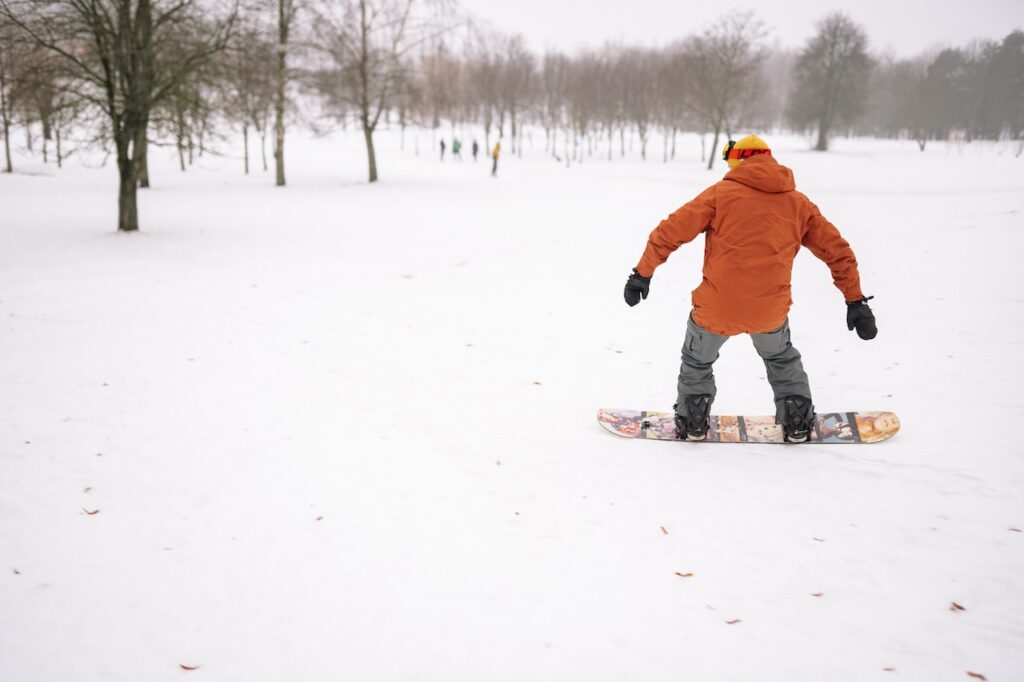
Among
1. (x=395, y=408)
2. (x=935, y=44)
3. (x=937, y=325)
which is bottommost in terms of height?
(x=395, y=408)

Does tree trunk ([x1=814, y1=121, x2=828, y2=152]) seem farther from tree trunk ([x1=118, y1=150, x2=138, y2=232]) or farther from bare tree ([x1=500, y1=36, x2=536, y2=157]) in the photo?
tree trunk ([x1=118, y1=150, x2=138, y2=232])

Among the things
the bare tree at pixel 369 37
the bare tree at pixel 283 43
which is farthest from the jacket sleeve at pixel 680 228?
the bare tree at pixel 369 37

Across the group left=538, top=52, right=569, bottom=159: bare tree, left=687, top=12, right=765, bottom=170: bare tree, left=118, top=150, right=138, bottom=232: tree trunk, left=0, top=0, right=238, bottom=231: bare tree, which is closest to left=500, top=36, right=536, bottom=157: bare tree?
left=538, top=52, right=569, bottom=159: bare tree

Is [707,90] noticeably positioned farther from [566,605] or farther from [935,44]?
[566,605]

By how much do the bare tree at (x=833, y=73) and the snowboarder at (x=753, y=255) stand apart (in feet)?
155

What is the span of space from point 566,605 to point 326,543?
1.22m

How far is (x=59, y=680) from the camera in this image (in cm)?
204

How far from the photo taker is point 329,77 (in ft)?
72.1

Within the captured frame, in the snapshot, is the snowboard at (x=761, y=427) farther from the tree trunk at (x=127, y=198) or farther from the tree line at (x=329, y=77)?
the tree trunk at (x=127, y=198)

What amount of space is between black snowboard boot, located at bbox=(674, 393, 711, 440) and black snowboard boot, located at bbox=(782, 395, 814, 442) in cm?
49

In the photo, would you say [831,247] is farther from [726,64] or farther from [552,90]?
[552,90]

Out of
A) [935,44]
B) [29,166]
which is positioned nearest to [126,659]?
[29,166]

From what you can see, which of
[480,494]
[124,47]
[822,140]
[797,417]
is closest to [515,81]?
[822,140]

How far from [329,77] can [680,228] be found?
73.8 feet
